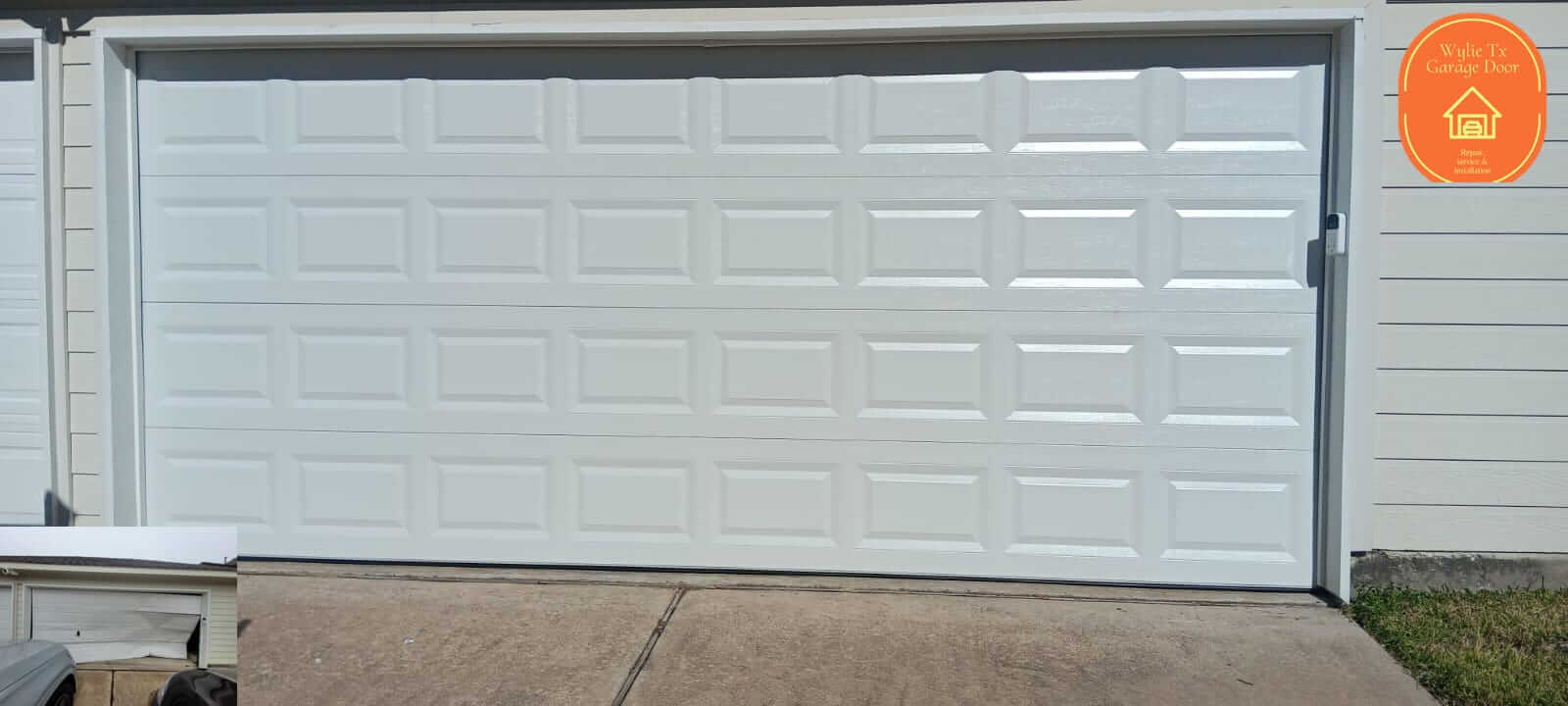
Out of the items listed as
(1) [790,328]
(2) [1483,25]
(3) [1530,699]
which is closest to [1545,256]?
(2) [1483,25]

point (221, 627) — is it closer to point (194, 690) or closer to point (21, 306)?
point (194, 690)

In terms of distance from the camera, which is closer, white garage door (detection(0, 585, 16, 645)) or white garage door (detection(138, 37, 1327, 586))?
white garage door (detection(0, 585, 16, 645))

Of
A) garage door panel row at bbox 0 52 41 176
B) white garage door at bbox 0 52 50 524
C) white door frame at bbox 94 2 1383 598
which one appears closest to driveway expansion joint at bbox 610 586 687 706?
white door frame at bbox 94 2 1383 598

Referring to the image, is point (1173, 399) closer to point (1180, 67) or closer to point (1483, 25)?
point (1180, 67)

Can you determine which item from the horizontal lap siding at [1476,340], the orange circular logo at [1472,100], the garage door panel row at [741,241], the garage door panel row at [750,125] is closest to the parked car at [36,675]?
the garage door panel row at [741,241]

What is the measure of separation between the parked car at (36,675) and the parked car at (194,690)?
4.9 inches

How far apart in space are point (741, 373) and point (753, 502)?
1.78 ft

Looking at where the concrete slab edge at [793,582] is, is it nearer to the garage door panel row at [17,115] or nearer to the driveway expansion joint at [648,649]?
the driveway expansion joint at [648,649]

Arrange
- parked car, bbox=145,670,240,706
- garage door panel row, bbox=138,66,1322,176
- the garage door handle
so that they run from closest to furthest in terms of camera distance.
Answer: parked car, bbox=145,670,240,706 < the garage door handle < garage door panel row, bbox=138,66,1322,176

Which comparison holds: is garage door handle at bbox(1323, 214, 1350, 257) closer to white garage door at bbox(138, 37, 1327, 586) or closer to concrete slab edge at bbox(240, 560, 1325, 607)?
white garage door at bbox(138, 37, 1327, 586)

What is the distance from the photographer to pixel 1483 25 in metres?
4.20

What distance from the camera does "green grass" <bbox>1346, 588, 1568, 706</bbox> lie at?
3.42 m

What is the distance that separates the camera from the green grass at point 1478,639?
3.42m

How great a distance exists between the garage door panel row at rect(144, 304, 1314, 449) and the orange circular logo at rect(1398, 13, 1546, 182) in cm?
83
